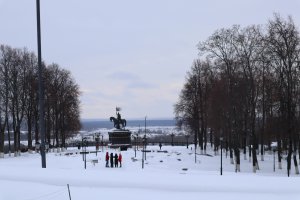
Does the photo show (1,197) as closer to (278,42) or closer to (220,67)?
(278,42)

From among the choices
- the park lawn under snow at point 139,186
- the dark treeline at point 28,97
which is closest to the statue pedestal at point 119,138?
the dark treeline at point 28,97

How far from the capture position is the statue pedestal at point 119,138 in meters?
56.9

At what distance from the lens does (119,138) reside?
5744 cm

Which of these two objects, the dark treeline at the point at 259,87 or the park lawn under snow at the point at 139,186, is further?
the dark treeline at the point at 259,87

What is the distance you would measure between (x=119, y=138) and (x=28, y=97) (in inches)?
526

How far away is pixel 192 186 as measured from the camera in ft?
37.7

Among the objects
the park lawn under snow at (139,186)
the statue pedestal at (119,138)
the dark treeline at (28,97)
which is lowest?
the statue pedestal at (119,138)

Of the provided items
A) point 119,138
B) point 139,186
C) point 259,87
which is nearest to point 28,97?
point 119,138

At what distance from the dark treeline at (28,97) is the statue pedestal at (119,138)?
8869 mm

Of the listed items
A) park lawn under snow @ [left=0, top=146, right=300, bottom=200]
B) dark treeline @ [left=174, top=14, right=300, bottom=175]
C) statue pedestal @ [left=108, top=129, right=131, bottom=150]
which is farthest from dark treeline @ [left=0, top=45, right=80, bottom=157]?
park lawn under snow @ [left=0, top=146, right=300, bottom=200]

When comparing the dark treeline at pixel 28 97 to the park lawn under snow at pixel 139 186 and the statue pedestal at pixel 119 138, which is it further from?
the park lawn under snow at pixel 139 186

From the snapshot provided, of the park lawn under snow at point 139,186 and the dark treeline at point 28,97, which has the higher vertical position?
the dark treeline at point 28,97

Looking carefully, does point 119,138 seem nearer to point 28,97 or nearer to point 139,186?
point 28,97

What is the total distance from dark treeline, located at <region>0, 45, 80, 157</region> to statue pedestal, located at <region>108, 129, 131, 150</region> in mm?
8869
